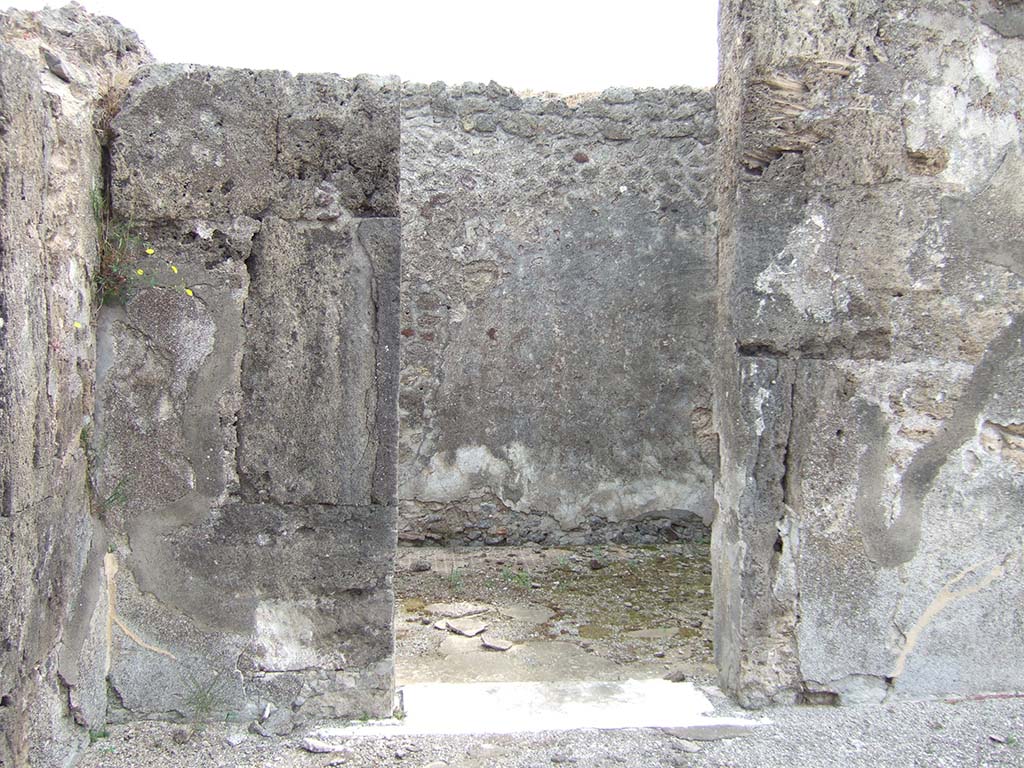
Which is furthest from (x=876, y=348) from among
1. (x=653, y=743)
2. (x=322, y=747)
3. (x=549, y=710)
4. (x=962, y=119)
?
(x=322, y=747)

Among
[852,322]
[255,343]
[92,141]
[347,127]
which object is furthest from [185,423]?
[852,322]

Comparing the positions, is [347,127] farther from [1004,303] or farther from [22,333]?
[1004,303]

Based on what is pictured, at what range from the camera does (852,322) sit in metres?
2.85

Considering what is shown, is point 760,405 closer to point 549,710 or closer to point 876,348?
point 876,348

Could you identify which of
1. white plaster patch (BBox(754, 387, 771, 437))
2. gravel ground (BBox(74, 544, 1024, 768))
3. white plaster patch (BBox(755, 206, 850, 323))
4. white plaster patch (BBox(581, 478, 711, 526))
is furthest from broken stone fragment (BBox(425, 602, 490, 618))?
white plaster patch (BBox(755, 206, 850, 323))

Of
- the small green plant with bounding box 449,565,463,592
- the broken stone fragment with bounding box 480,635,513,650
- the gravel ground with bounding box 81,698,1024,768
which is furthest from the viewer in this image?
the small green plant with bounding box 449,565,463,592

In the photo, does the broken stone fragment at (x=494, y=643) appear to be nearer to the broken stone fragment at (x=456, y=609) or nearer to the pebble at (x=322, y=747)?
the broken stone fragment at (x=456, y=609)

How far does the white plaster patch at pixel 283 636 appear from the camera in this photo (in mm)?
2641

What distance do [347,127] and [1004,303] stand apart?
7.01 ft

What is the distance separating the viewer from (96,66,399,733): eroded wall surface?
2.55 metres

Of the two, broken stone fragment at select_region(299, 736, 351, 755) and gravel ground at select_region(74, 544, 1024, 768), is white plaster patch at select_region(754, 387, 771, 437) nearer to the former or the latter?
gravel ground at select_region(74, 544, 1024, 768)

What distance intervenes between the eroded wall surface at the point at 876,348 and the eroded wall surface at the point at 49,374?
195cm

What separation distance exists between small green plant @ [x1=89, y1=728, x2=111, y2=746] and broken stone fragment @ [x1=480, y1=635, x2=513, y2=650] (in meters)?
1.69

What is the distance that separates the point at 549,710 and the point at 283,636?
2.89ft
